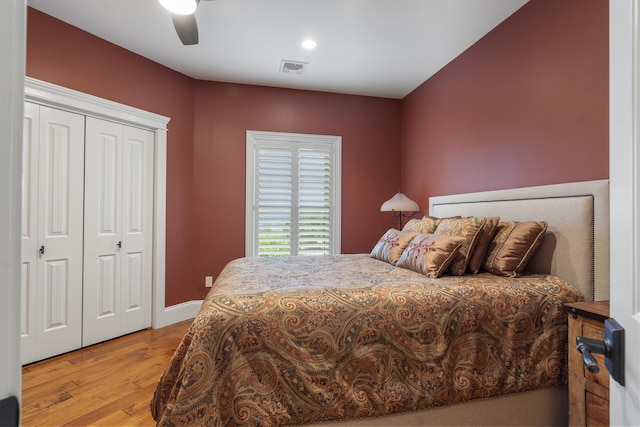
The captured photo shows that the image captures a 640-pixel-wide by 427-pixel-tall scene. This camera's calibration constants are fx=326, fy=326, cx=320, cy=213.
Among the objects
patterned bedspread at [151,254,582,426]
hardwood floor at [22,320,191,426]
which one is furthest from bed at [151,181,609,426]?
hardwood floor at [22,320,191,426]

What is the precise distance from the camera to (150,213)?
353 centimetres

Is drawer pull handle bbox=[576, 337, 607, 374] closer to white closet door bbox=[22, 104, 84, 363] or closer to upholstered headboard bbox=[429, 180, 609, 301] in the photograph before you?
upholstered headboard bbox=[429, 180, 609, 301]

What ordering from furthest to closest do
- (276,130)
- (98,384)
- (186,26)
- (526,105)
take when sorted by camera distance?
(276,130), (526,105), (98,384), (186,26)

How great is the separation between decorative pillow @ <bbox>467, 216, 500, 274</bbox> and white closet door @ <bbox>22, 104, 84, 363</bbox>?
10.7 feet

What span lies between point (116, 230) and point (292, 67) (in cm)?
248

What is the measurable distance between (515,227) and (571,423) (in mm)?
1087

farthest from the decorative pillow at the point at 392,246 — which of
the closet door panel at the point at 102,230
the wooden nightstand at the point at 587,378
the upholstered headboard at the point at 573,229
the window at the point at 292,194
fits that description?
the closet door panel at the point at 102,230

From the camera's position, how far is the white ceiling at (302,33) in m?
2.58

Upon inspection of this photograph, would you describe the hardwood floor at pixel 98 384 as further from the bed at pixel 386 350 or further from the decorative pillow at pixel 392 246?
the decorative pillow at pixel 392 246

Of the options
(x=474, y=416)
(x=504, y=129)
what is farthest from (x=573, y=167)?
(x=474, y=416)

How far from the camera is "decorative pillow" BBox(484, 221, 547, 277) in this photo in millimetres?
2016

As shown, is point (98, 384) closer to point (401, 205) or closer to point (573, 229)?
point (401, 205)

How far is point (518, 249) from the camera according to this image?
2.03 metres

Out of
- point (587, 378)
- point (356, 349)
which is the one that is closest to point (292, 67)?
point (356, 349)
